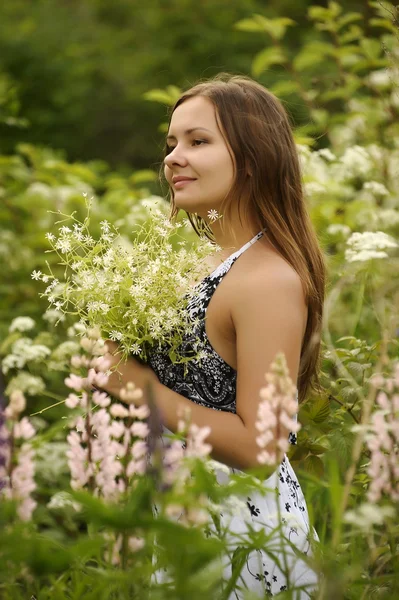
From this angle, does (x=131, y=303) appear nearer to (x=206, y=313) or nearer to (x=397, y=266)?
(x=206, y=313)

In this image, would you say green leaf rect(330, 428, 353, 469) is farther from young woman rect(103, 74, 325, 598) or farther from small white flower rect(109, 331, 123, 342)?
small white flower rect(109, 331, 123, 342)

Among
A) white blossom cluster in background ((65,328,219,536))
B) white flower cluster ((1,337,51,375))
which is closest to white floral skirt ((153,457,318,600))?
white blossom cluster in background ((65,328,219,536))

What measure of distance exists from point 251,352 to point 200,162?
0.60 m

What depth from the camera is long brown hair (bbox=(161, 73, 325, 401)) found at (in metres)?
2.09

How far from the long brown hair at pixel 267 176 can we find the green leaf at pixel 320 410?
0.12 metres

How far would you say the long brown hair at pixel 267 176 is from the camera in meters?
2.09

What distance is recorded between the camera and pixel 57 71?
23.1 ft

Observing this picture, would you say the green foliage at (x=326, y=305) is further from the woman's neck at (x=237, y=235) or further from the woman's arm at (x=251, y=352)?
the woman's neck at (x=237, y=235)

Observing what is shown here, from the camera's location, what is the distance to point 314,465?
2.31m

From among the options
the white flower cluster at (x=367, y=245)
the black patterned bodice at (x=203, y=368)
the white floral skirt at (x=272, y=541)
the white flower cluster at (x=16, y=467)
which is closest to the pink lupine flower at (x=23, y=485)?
the white flower cluster at (x=16, y=467)

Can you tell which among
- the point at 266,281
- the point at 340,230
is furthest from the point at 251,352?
the point at 340,230

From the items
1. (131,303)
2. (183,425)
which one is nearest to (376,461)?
(183,425)

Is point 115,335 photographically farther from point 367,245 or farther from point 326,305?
point 367,245

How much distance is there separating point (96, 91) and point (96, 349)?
43.8ft
